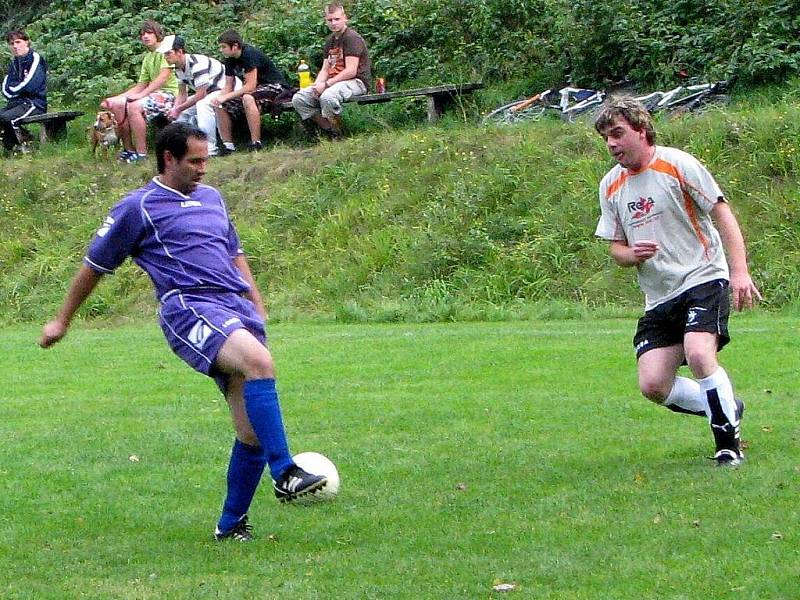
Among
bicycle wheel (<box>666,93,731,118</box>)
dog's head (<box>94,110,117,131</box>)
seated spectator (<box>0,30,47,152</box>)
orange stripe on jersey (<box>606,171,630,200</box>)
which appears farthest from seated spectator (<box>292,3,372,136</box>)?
orange stripe on jersey (<box>606,171,630,200</box>)

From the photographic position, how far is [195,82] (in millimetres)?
18516

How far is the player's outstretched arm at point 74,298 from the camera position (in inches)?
238

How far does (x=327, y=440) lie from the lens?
8.35 meters

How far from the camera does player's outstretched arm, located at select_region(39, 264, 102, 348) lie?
6043mm

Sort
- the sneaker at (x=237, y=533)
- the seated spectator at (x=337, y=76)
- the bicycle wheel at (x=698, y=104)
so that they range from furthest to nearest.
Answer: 1. the seated spectator at (x=337, y=76)
2. the bicycle wheel at (x=698, y=104)
3. the sneaker at (x=237, y=533)

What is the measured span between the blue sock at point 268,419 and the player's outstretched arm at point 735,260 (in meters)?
2.34

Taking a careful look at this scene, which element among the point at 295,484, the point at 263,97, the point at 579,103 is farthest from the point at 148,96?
the point at 295,484

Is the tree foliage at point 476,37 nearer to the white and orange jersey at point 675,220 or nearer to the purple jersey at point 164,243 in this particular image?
the white and orange jersey at point 675,220

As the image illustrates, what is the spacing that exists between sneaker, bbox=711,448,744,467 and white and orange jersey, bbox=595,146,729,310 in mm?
830

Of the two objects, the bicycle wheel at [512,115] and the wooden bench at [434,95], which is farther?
the wooden bench at [434,95]

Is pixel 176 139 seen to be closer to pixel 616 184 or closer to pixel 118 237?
pixel 118 237

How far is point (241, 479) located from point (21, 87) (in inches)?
635

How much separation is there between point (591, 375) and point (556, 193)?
637cm

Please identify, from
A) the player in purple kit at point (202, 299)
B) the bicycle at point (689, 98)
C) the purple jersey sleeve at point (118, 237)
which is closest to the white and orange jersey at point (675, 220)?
the player in purple kit at point (202, 299)
